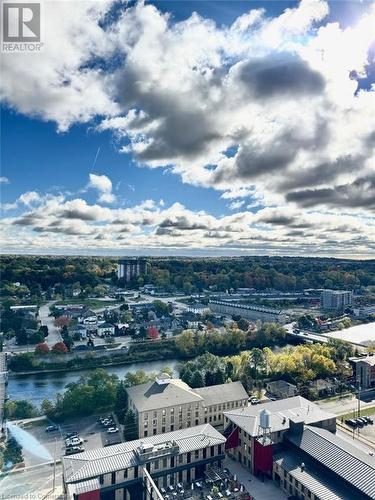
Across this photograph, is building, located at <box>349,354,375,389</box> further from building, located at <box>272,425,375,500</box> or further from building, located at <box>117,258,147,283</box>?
building, located at <box>117,258,147,283</box>

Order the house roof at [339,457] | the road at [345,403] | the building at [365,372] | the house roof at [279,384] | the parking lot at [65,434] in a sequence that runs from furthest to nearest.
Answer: the building at [365,372] → the house roof at [279,384] → the road at [345,403] → the parking lot at [65,434] → the house roof at [339,457]

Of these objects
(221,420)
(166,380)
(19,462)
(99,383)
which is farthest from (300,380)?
(19,462)

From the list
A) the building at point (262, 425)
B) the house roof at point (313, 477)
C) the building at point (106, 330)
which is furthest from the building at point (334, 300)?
the house roof at point (313, 477)

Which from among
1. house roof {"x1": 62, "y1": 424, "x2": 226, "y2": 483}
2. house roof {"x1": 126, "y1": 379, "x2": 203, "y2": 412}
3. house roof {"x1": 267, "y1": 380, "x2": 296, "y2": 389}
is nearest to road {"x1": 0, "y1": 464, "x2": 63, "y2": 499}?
house roof {"x1": 62, "y1": 424, "x2": 226, "y2": 483}

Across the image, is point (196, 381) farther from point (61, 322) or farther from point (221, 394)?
point (61, 322)

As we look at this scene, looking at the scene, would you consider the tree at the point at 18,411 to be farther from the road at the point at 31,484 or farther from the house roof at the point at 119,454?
the house roof at the point at 119,454
